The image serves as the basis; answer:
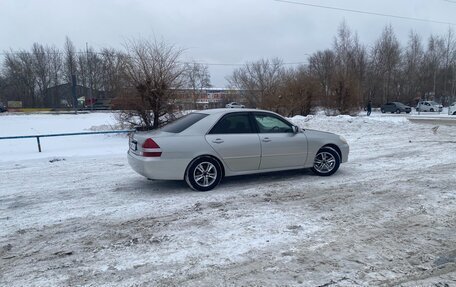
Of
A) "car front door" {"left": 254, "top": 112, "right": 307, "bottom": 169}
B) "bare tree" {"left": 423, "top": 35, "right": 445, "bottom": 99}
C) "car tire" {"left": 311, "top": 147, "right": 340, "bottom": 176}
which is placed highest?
"bare tree" {"left": 423, "top": 35, "right": 445, "bottom": 99}

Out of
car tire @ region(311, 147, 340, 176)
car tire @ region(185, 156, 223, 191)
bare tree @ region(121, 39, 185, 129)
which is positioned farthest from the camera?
bare tree @ region(121, 39, 185, 129)

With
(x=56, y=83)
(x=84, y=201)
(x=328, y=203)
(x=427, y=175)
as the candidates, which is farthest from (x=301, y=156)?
(x=56, y=83)

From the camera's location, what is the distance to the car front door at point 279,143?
269 inches

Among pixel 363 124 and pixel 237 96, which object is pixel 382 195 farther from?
pixel 237 96

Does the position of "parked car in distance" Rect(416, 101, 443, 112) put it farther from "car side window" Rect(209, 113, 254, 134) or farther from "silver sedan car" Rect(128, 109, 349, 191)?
"car side window" Rect(209, 113, 254, 134)

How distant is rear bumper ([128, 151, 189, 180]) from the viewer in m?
6.01

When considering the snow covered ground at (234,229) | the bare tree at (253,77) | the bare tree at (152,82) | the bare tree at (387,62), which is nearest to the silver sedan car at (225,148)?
the snow covered ground at (234,229)

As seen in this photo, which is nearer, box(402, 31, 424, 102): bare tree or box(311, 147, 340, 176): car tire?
box(311, 147, 340, 176): car tire

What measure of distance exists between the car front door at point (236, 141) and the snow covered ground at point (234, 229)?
0.50 metres

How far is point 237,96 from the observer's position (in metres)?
56.6

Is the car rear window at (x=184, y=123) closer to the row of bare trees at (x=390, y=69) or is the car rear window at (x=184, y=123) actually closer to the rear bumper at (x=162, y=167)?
the rear bumper at (x=162, y=167)

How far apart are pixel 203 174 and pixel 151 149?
106 cm

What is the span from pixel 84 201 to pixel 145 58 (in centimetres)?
1147

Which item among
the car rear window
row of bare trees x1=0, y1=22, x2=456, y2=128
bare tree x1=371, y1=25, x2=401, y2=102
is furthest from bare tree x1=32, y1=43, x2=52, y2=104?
the car rear window
